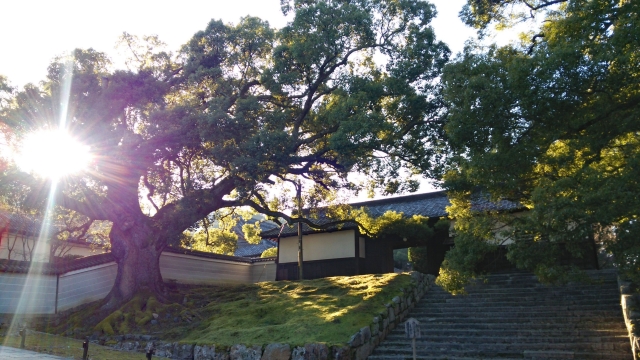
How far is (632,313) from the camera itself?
9125mm

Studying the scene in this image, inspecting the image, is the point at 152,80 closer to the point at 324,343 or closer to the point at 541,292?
the point at 324,343

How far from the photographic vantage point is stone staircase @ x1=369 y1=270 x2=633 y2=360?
31.5 feet

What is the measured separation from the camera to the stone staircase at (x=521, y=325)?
960 cm

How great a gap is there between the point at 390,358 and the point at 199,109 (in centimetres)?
963

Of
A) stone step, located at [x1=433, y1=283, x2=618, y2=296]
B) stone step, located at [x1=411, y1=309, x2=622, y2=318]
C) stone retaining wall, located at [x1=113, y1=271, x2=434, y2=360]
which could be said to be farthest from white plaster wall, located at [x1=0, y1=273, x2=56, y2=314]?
stone step, located at [x1=433, y1=283, x2=618, y2=296]

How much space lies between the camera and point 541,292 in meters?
13.1

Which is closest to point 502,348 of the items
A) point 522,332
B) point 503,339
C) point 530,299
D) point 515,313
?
point 503,339

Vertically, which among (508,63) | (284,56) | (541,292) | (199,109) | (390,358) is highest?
(284,56)

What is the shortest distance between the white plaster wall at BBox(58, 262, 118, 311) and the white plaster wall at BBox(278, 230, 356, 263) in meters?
7.57

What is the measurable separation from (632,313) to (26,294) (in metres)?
17.9

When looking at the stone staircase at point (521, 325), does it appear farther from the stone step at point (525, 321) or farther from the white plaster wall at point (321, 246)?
the white plaster wall at point (321, 246)

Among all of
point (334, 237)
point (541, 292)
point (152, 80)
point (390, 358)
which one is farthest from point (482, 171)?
point (334, 237)

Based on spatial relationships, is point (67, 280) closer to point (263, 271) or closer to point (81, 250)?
point (81, 250)

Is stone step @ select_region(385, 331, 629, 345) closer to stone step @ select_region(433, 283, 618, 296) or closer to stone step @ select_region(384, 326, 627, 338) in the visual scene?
stone step @ select_region(384, 326, 627, 338)
